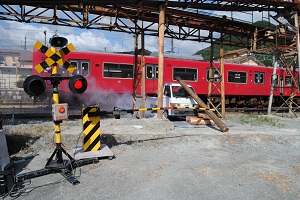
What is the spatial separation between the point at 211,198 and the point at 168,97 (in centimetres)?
927

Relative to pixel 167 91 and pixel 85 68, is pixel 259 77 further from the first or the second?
pixel 85 68

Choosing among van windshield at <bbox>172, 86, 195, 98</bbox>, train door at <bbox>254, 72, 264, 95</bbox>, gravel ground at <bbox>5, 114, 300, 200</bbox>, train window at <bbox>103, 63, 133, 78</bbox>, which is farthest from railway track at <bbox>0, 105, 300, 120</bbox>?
van windshield at <bbox>172, 86, 195, 98</bbox>

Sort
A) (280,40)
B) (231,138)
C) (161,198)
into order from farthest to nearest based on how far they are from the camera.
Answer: (280,40), (231,138), (161,198)

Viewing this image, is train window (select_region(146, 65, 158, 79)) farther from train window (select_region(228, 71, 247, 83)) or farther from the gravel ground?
the gravel ground

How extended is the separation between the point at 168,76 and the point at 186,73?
146 cm

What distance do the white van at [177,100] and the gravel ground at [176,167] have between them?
348 centimetres

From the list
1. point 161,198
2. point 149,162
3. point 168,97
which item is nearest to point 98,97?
point 168,97

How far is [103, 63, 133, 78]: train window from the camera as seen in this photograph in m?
14.5

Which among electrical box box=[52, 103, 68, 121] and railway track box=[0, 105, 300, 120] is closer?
electrical box box=[52, 103, 68, 121]

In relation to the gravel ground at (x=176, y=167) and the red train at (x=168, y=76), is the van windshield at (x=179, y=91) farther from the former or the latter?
the gravel ground at (x=176, y=167)

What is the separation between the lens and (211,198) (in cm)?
399

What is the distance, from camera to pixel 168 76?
1625 centimetres

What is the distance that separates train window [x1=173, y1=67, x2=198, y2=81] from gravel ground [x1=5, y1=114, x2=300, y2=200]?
820 centimetres

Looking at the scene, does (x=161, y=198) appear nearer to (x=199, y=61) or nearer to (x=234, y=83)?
(x=199, y=61)
